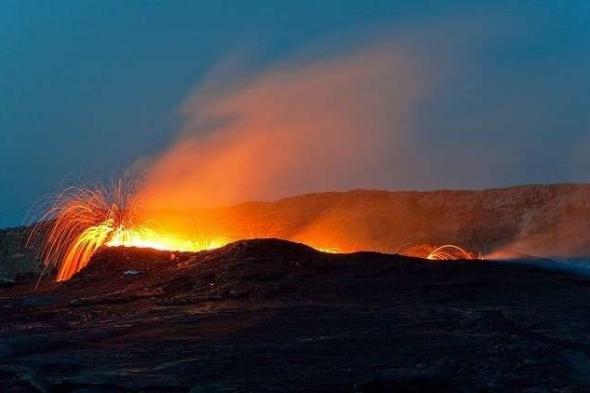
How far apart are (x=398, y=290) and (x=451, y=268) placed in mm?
1151

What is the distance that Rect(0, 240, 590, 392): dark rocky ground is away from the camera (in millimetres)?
5406

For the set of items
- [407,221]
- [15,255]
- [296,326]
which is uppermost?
[407,221]

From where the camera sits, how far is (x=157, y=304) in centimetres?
920

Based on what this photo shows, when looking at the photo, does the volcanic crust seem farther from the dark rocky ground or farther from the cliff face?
the dark rocky ground

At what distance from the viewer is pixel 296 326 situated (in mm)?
7230

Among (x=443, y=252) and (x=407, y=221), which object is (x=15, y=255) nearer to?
(x=407, y=221)

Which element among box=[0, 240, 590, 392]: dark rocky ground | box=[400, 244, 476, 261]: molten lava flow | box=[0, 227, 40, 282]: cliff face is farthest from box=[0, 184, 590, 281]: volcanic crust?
Result: box=[0, 240, 590, 392]: dark rocky ground

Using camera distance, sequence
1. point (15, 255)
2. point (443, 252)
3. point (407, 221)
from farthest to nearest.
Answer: point (407, 221), point (15, 255), point (443, 252)

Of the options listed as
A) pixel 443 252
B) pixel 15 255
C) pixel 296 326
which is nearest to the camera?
pixel 296 326

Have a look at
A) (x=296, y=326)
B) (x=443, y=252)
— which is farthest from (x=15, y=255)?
(x=296, y=326)

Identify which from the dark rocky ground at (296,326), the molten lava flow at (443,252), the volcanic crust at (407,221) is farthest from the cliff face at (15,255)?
the molten lava flow at (443,252)

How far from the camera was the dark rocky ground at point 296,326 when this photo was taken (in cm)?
541

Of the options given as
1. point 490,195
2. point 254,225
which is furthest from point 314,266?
point 490,195

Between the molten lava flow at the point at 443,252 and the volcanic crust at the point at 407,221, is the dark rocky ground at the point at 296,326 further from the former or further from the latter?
the volcanic crust at the point at 407,221
